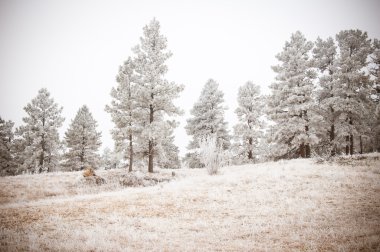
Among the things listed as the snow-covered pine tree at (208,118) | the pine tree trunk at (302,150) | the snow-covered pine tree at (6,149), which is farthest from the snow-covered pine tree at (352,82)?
the snow-covered pine tree at (6,149)

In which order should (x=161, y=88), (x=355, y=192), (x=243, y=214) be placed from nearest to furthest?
(x=243, y=214) < (x=355, y=192) < (x=161, y=88)

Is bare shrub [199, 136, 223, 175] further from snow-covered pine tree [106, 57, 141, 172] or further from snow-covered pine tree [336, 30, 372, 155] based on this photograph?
snow-covered pine tree [336, 30, 372, 155]

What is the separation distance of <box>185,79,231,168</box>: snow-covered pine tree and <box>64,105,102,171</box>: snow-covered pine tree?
15358 mm

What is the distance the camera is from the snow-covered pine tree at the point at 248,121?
34250 mm

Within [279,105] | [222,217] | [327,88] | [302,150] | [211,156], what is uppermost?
[327,88]

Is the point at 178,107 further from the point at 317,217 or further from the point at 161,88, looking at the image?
the point at 317,217

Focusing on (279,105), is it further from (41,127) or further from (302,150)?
(41,127)

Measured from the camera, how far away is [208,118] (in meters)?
34.9

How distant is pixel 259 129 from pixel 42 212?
91.0 feet

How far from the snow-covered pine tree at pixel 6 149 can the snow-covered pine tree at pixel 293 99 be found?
36407mm

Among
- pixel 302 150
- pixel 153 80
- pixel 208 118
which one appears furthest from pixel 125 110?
pixel 302 150

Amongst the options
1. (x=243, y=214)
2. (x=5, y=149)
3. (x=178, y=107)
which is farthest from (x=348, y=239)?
(x=5, y=149)

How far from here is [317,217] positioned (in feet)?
32.6

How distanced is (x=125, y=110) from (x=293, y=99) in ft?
57.6
